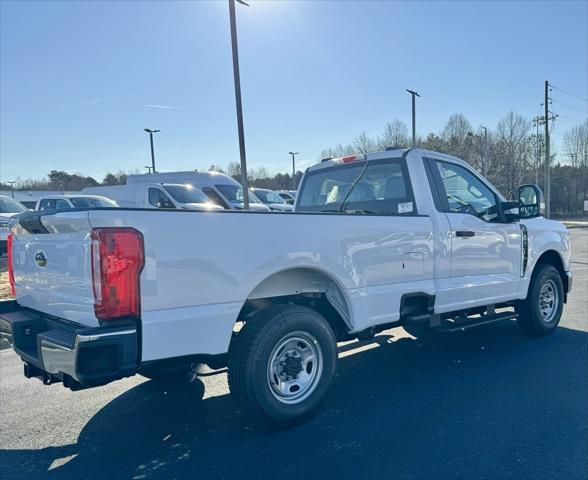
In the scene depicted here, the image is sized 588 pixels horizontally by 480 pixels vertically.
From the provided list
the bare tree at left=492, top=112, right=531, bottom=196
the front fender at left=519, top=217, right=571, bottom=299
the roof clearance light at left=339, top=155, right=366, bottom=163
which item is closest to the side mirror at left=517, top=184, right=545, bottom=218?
the front fender at left=519, top=217, right=571, bottom=299

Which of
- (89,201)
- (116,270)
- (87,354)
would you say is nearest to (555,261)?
(116,270)

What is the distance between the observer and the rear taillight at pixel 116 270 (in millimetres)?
2639

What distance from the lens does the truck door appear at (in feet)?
15.3

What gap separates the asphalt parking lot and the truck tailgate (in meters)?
0.99

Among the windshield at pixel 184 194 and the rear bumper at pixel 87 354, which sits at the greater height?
the windshield at pixel 184 194

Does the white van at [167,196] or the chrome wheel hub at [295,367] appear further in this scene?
the white van at [167,196]

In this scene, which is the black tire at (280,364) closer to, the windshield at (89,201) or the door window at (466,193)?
the door window at (466,193)

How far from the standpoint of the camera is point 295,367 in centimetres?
353

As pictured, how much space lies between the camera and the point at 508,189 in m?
42.5

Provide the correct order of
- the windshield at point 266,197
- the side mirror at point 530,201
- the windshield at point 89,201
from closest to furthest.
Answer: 1. the side mirror at point 530,201
2. the windshield at point 89,201
3. the windshield at point 266,197

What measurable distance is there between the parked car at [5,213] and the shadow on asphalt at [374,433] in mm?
9956

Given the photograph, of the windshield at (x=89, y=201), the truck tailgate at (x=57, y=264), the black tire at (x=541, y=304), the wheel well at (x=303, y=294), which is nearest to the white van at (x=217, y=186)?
the windshield at (x=89, y=201)

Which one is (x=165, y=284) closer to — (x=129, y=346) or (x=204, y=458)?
(x=129, y=346)

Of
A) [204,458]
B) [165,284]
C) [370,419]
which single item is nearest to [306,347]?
[370,419]
